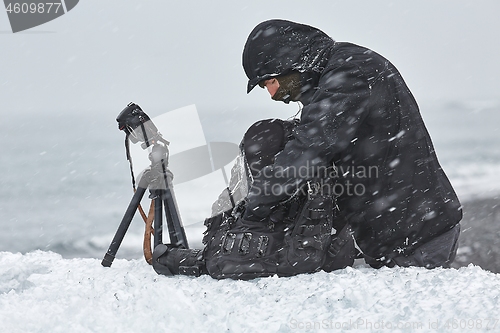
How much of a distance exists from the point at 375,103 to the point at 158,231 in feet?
7.52

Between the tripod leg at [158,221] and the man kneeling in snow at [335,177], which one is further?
the tripod leg at [158,221]

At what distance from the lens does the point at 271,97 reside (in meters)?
3.40

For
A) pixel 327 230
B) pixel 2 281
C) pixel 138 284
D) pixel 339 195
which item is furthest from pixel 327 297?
pixel 2 281

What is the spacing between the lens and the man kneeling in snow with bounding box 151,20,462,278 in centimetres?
306

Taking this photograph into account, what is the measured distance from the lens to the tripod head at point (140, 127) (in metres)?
4.63

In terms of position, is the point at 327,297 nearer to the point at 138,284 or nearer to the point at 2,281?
the point at 138,284

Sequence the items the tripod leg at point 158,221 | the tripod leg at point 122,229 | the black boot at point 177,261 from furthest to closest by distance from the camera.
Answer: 1. the tripod leg at point 122,229
2. the tripod leg at point 158,221
3. the black boot at point 177,261

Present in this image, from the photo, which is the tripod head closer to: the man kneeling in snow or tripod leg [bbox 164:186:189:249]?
tripod leg [bbox 164:186:189:249]

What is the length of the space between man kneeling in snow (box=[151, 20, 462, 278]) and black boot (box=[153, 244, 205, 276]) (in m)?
0.11

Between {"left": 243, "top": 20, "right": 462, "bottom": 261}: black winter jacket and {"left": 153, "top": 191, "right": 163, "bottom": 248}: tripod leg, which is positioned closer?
{"left": 243, "top": 20, "right": 462, "bottom": 261}: black winter jacket

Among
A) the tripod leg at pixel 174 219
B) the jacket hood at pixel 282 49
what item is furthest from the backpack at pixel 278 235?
the tripod leg at pixel 174 219

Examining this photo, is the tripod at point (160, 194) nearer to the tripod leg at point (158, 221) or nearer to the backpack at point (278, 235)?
the tripod leg at point (158, 221)

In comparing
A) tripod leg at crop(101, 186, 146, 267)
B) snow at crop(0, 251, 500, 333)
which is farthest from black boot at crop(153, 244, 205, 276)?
tripod leg at crop(101, 186, 146, 267)

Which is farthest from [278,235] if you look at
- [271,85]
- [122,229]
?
[122,229]
